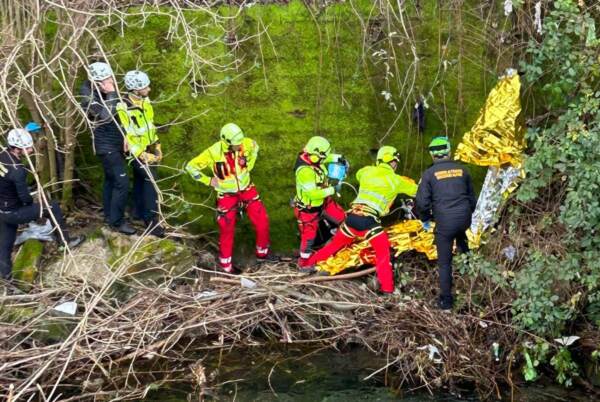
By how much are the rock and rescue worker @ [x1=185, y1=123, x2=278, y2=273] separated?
0.53 m

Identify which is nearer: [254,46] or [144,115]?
[144,115]

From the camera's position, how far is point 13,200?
8211 millimetres

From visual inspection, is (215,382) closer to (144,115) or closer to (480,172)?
(144,115)

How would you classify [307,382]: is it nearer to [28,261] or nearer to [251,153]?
[251,153]

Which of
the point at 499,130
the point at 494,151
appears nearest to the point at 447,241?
the point at 494,151

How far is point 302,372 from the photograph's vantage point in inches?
311

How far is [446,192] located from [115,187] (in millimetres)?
3531

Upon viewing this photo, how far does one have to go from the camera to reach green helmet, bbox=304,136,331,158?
864cm

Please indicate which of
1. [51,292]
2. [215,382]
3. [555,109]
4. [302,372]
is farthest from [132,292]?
[555,109]

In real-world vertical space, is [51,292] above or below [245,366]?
above

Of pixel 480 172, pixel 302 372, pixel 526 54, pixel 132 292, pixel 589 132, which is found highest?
pixel 526 54

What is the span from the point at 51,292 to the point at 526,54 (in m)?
5.61

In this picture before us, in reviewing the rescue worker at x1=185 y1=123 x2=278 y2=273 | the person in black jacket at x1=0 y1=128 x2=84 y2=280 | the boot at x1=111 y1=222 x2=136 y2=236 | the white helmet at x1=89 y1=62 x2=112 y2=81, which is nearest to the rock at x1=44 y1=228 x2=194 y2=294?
the boot at x1=111 y1=222 x2=136 y2=236

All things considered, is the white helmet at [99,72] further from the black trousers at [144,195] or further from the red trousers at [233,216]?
the red trousers at [233,216]
